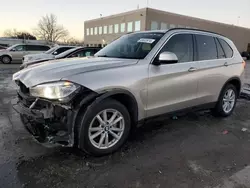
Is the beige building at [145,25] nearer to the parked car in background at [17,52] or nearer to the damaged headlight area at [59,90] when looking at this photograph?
the parked car in background at [17,52]

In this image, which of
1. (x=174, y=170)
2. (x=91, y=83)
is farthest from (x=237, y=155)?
(x=91, y=83)

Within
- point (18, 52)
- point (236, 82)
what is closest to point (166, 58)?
point (236, 82)

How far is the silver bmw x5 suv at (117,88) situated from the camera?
108 inches

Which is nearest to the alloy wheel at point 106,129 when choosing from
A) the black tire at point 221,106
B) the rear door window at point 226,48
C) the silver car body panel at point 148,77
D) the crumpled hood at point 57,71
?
the silver car body panel at point 148,77

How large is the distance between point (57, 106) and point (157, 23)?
139ft

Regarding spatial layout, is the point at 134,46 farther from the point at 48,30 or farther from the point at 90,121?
the point at 48,30

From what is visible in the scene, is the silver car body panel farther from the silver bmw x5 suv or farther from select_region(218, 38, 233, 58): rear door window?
select_region(218, 38, 233, 58): rear door window

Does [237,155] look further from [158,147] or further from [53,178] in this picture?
[53,178]

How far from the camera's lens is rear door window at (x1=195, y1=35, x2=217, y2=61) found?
4.18 metres

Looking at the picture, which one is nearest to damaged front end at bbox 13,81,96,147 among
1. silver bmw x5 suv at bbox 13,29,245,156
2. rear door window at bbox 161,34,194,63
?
silver bmw x5 suv at bbox 13,29,245,156

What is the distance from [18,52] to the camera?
18562 millimetres

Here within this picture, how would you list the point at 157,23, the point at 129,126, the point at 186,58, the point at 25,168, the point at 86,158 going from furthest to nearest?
the point at 157,23, the point at 186,58, the point at 129,126, the point at 86,158, the point at 25,168

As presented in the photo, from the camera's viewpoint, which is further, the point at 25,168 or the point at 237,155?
the point at 237,155

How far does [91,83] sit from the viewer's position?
2771 millimetres
